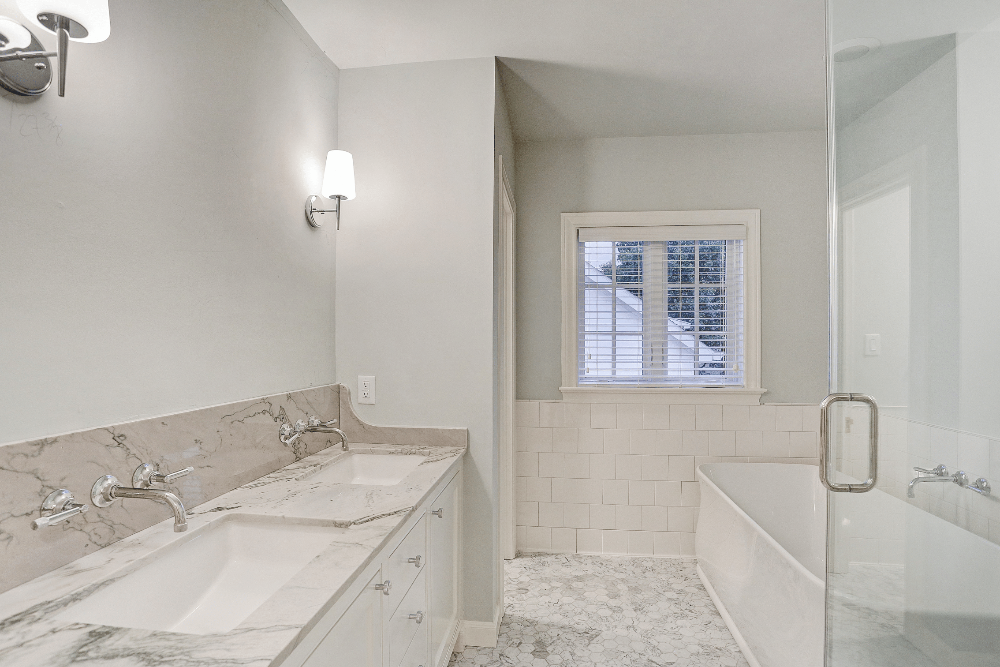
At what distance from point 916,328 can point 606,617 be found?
2075 millimetres

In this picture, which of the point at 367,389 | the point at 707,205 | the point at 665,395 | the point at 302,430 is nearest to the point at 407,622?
the point at 302,430

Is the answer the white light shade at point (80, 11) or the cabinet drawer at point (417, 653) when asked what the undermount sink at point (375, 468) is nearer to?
the cabinet drawer at point (417, 653)

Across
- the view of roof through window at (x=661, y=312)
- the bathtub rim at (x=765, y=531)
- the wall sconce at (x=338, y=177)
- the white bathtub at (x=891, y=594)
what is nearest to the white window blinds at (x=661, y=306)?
the view of roof through window at (x=661, y=312)

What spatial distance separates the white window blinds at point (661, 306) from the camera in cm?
329

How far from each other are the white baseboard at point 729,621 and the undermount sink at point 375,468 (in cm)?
156

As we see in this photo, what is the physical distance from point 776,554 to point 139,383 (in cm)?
215

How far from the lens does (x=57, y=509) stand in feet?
3.43

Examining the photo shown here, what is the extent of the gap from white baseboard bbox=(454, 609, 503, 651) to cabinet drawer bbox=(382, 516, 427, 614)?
833 millimetres

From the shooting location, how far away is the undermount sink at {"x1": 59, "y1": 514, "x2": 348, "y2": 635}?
1.02 meters

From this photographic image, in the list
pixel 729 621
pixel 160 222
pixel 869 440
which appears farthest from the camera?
pixel 729 621

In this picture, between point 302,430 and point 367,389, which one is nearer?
point 302,430

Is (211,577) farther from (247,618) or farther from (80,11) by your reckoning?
(80,11)

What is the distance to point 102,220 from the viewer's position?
1.21 metres

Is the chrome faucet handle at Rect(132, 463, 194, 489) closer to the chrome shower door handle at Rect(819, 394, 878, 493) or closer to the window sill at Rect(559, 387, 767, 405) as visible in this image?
the chrome shower door handle at Rect(819, 394, 878, 493)
